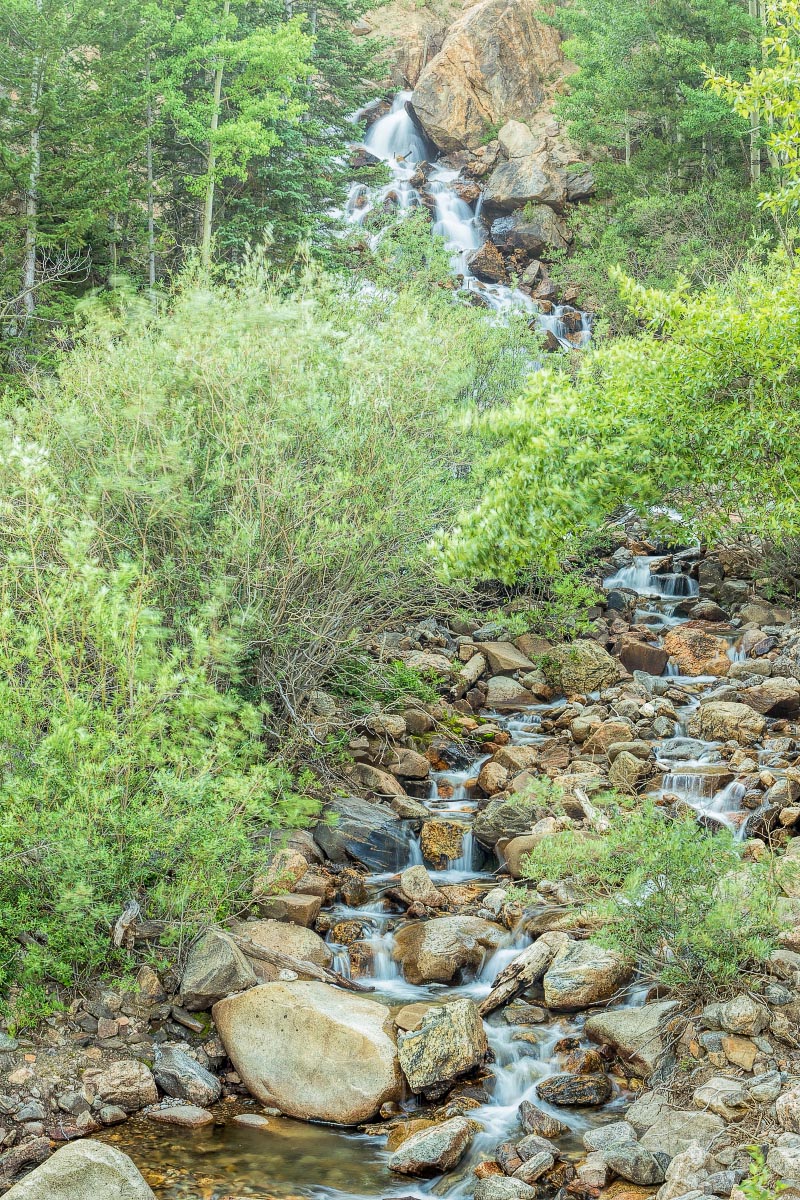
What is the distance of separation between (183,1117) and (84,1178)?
4.39 ft

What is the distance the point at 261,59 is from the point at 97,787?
820 inches

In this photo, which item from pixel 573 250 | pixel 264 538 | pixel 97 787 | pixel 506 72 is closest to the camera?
pixel 97 787

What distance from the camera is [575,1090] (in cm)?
718

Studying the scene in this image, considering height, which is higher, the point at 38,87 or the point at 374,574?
the point at 38,87

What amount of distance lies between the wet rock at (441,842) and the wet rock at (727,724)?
417cm

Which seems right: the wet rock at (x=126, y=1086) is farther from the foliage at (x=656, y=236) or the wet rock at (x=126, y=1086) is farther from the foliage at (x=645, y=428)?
the foliage at (x=656, y=236)

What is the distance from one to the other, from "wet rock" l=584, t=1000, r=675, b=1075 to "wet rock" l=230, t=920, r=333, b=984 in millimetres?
2463

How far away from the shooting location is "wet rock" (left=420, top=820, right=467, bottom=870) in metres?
11.2

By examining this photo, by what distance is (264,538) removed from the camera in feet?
32.7

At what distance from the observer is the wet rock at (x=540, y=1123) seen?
6.76m

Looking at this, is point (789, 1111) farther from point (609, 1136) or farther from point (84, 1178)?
point (84, 1178)

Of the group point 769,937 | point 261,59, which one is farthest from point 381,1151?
point 261,59

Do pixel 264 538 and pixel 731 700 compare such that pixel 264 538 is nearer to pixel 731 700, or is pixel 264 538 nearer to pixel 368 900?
pixel 368 900

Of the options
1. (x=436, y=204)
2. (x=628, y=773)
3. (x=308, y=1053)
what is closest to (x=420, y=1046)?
(x=308, y=1053)
